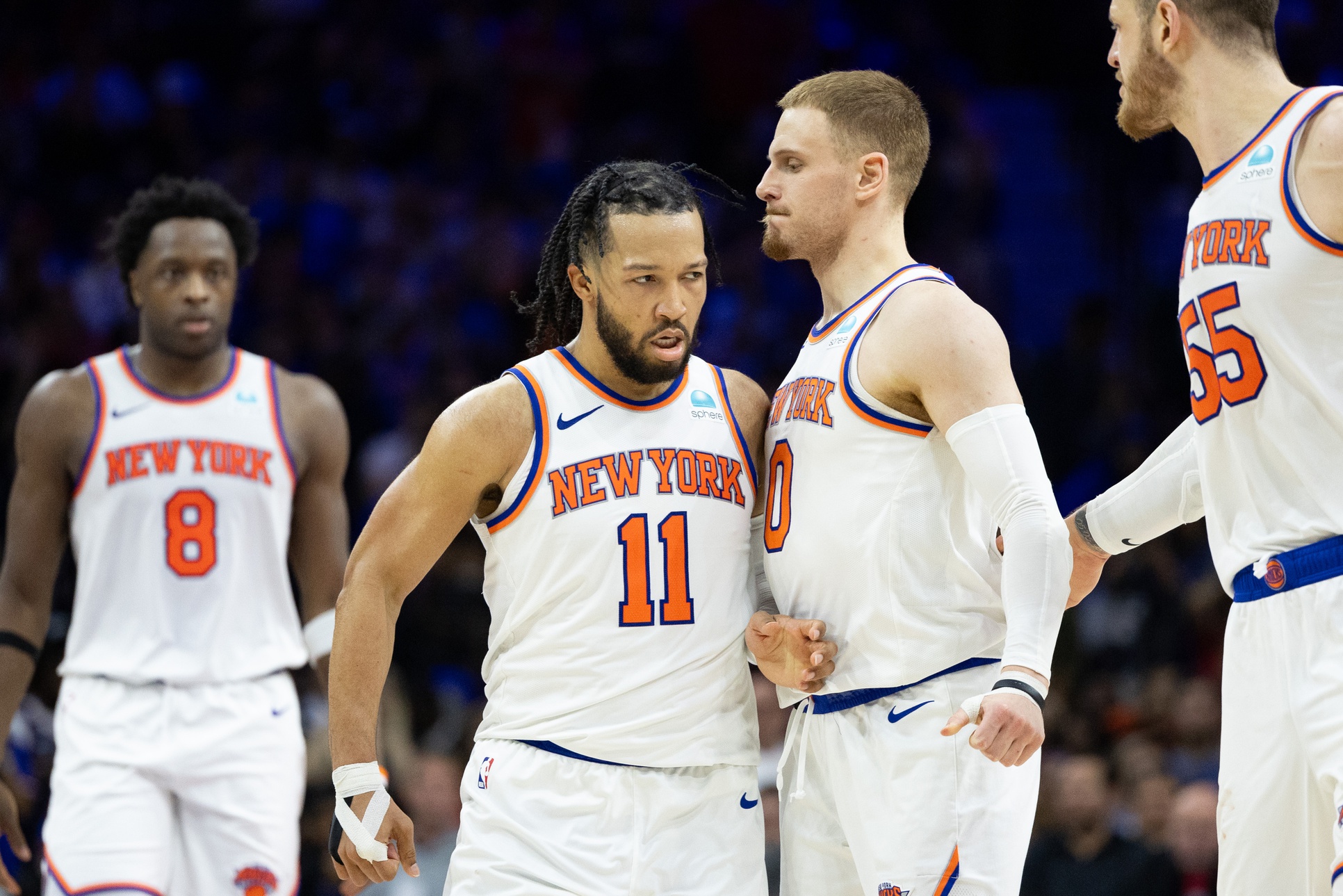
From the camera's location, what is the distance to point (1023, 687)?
3258 mm

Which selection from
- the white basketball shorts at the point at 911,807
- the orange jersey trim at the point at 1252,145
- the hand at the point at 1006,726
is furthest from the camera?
the white basketball shorts at the point at 911,807

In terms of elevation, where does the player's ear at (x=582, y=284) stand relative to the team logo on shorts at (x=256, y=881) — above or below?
above

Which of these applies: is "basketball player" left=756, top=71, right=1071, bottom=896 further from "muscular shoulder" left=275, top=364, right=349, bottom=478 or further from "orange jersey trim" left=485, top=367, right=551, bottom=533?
"muscular shoulder" left=275, top=364, right=349, bottom=478

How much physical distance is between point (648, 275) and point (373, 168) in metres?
7.80

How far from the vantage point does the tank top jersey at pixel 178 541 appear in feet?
16.8

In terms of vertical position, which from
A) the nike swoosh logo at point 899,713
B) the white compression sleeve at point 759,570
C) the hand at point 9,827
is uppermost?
the white compression sleeve at point 759,570

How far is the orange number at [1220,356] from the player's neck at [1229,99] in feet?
1.17

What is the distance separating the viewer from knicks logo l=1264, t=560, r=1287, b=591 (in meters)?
3.21

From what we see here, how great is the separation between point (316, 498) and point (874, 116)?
2537mm

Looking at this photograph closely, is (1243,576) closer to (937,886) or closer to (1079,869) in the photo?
(937,886)

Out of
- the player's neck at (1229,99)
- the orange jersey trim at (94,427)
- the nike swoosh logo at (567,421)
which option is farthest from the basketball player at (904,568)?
the orange jersey trim at (94,427)

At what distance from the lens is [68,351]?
9.48 metres

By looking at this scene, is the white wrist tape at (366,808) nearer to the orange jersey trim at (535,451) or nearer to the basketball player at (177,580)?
the orange jersey trim at (535,451)

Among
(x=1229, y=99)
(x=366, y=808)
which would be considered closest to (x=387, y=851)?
(x=366, y=808)
